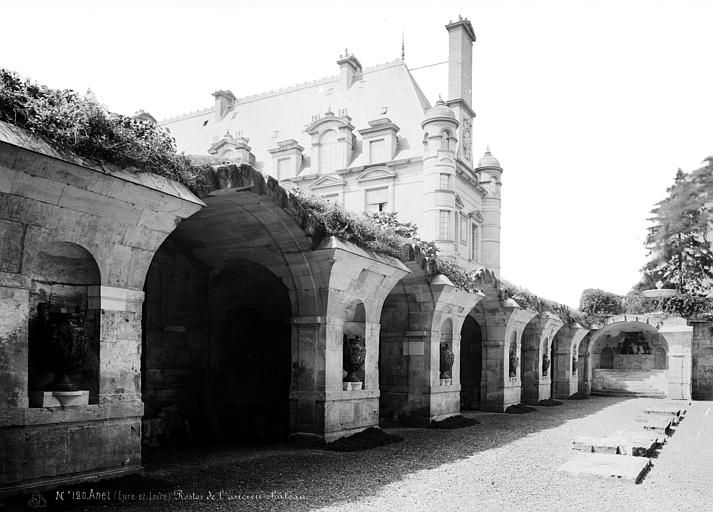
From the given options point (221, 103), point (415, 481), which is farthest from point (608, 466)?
point (221, 103)

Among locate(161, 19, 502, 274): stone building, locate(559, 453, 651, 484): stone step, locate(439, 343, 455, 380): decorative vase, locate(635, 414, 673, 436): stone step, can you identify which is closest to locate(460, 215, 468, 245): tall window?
locate(161, 19, 502, 274): stone building

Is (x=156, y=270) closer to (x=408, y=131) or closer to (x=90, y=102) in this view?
(x=90, y=102)

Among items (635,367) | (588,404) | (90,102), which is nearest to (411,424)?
(90,102)

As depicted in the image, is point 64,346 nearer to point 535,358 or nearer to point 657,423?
point 657,423

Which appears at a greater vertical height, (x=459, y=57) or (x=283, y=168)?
(x=459, y=57)

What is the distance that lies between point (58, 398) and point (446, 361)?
8393mm

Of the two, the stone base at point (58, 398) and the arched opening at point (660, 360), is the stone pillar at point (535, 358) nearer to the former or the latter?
the arched opening at point (660, 360)

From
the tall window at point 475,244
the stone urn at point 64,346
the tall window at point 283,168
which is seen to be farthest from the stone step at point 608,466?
the tall window at point 283,168

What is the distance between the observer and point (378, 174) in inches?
1125

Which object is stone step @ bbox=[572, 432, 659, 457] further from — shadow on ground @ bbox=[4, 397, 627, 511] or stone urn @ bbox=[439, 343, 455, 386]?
stone urn @ bbox=[439, 343, 455, 386]

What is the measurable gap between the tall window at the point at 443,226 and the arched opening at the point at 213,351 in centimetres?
1724

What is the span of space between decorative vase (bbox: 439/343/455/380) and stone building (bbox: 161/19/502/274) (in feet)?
46.1

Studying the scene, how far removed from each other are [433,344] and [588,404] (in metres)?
9.51

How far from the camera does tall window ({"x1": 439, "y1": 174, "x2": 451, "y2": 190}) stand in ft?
88.9
